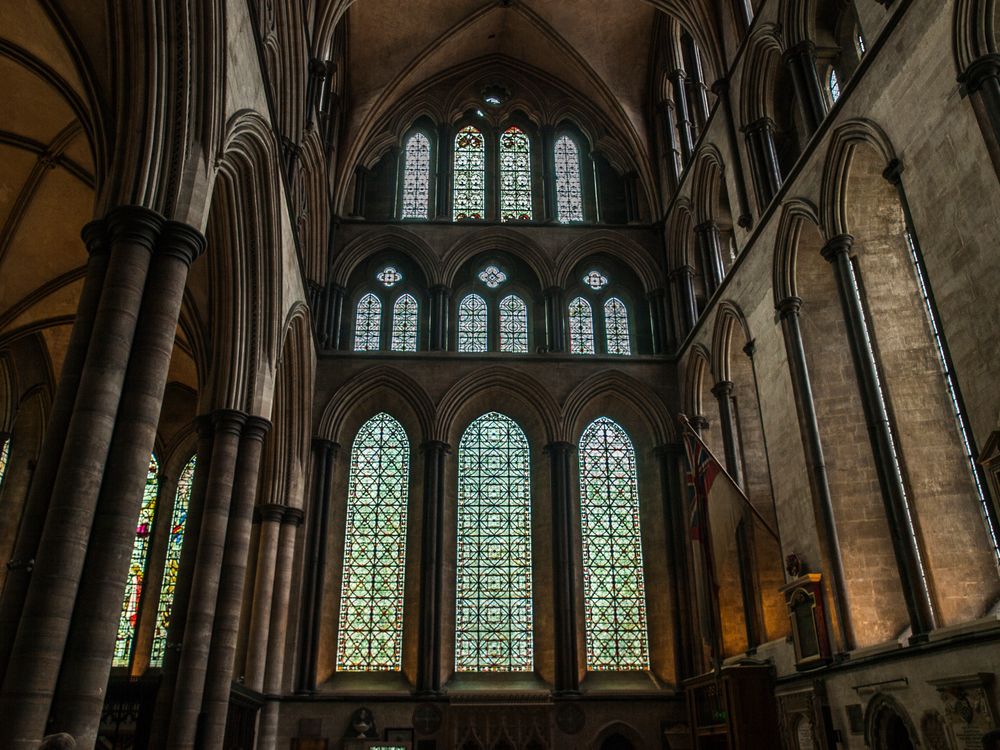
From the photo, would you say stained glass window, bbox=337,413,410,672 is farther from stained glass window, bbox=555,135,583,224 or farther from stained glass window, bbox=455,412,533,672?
stained glass window, bbox=555,135,583,224

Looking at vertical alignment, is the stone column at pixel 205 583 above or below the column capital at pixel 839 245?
below

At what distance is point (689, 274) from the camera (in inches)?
693

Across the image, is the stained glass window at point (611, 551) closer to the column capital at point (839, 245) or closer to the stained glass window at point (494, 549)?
the stained glass window at point (494, 549)

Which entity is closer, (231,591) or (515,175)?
(231,591)

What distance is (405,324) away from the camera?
1845cm

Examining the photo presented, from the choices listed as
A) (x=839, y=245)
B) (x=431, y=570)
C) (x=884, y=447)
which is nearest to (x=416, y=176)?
(x=431, y=570)

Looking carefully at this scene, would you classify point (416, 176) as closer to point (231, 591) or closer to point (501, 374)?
point (501, 374)

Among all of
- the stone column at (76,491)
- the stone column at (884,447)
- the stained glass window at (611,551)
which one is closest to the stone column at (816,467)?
the stone column at (884,447)

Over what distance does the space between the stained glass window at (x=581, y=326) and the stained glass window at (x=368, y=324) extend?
4.06 metres

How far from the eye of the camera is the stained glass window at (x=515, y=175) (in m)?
19.7

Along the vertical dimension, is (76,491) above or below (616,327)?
below

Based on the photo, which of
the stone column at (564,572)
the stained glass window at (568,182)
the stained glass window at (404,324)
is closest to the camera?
the stone column at (564,572)

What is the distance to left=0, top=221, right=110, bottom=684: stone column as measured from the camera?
6543mm

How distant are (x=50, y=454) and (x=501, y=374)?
11309 millimetres
